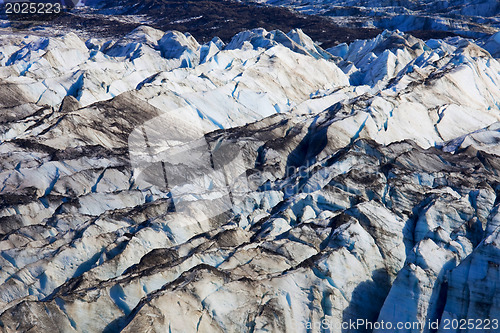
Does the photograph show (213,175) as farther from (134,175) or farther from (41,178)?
(41,178)

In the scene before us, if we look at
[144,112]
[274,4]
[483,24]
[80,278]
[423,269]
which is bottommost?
[274,4]

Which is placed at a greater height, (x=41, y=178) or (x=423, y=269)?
(x=423, y=269)

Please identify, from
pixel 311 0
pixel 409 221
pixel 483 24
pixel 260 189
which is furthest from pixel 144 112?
pixel 311 0

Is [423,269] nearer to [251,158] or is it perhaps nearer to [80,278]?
[80,278]

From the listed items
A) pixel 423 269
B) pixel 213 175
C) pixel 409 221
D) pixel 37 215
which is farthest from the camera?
pixel 213 175

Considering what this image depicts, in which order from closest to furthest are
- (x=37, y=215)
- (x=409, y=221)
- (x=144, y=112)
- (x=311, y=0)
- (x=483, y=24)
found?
(x=409, y=221), (x=37, y=215), (x=144, y=112), (x=483, y=24), (x=311, y=0)

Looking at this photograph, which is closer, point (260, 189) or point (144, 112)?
point (260, 189)
